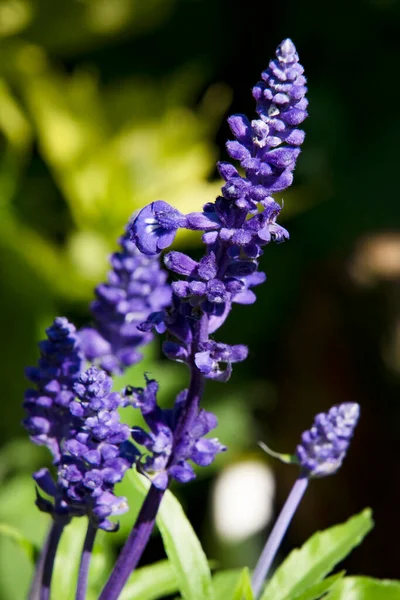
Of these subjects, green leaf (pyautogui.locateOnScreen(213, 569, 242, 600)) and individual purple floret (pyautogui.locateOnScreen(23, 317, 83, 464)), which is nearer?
individual purple floret (pyautogui.locateOnScreen(23, 317, 83, 464))

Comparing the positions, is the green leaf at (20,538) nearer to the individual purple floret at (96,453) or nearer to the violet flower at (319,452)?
the individual purple floret at (96,453)

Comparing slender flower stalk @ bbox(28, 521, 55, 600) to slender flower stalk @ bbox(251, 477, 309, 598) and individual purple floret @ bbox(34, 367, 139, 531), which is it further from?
slender flower stalk @ bbox(251, 477, 309, 598)

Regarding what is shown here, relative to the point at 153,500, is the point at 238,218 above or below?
above

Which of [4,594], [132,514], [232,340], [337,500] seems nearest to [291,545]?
[337,500]

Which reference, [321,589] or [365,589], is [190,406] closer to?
[321,589]

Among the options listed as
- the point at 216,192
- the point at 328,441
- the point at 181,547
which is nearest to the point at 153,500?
the point at 181,547

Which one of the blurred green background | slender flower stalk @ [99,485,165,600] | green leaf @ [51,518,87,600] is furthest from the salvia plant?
the blurred green background

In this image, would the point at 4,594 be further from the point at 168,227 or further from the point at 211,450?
the point at 168,227
